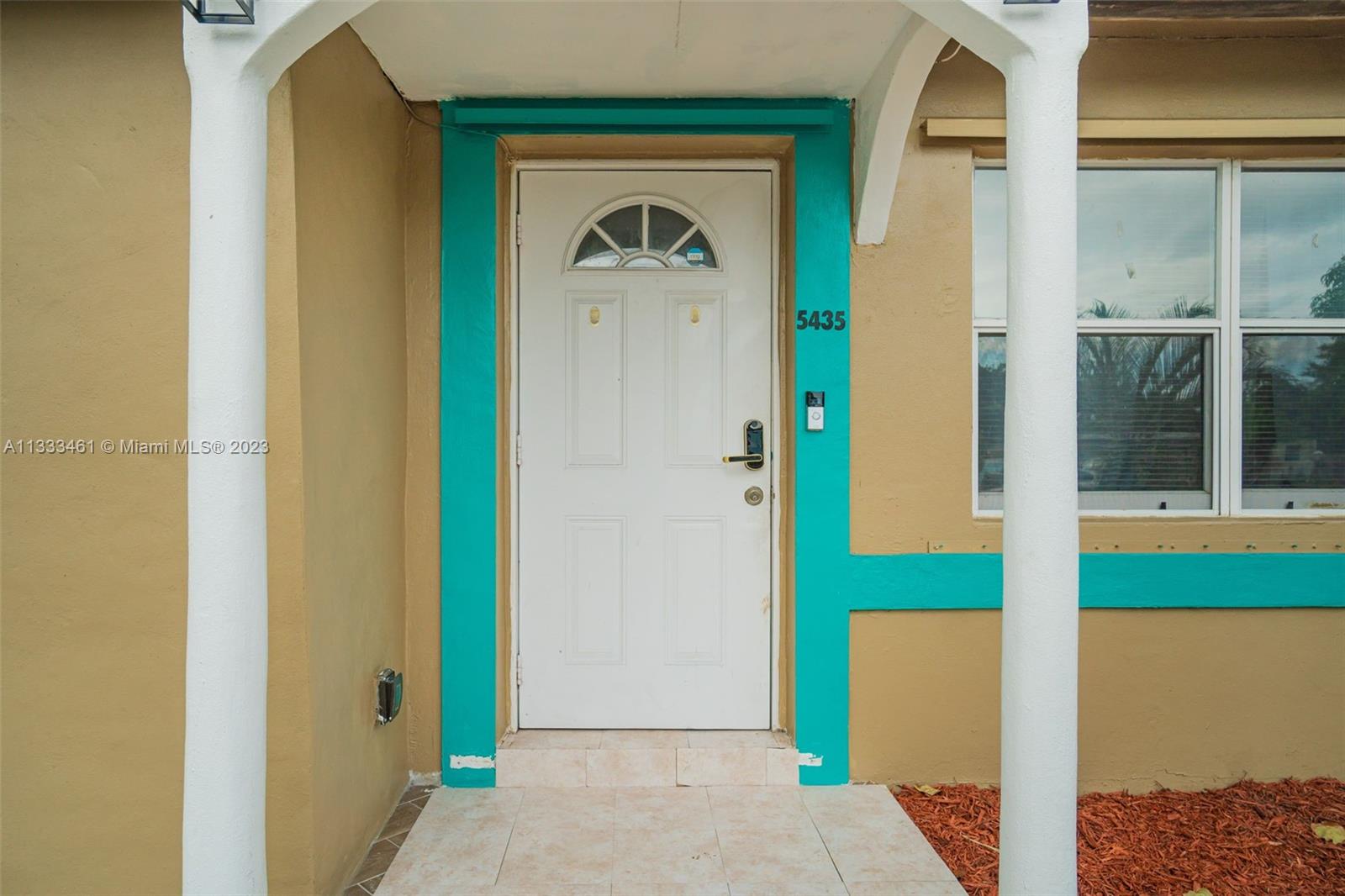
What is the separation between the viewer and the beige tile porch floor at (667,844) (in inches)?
95.8

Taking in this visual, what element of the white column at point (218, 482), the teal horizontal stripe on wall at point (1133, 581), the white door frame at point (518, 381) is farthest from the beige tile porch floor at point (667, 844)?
the white column at point (218, 482)

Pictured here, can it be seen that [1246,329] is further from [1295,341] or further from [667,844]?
[667,844]

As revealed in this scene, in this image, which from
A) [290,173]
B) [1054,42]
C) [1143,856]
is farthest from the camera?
[1143,856]

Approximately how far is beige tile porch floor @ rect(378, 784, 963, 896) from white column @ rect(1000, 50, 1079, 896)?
2.64 feet

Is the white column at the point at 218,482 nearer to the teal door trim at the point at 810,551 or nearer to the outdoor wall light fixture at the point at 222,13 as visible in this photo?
the outdoor wall light fixture at the point at 222,13

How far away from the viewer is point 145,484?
2.22 m

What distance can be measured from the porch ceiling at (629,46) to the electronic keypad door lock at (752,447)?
130 centimetres

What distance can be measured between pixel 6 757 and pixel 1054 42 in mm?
3320

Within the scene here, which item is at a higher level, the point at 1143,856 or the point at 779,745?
the point at 779,745

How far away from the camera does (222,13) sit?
1683 millimetres

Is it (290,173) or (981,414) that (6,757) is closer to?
(290,173)

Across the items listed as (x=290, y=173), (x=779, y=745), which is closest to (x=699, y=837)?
(x=779, y=745)

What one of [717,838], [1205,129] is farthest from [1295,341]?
[717,838]

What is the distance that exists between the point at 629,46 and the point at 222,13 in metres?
1.32
